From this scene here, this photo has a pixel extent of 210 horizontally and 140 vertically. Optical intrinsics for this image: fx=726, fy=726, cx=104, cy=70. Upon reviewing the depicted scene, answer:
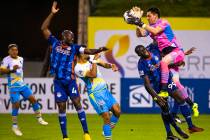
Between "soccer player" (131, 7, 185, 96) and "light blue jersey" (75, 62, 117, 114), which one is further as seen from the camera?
"light blue jersey" (75, 62, 117, 114)

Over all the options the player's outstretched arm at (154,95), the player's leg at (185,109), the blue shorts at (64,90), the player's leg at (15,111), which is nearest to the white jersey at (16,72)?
the player's leg at (15,111)

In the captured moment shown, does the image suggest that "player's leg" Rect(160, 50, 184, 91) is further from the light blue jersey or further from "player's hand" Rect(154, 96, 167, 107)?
the light blue jersey

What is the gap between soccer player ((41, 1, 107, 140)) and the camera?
16.0m

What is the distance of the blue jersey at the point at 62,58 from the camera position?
16.0m

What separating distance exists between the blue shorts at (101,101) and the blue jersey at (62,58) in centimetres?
97

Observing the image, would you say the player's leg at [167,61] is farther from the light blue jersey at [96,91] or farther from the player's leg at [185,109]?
the light blue jersey at [96,91]

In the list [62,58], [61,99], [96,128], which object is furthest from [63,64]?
[96,128]

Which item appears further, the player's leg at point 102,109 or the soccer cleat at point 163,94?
the player's leg at point 102,109

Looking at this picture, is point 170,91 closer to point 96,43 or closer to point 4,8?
point 96,43

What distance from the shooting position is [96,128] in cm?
1980

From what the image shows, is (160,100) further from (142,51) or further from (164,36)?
(164,36)

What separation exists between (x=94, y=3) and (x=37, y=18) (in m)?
4.94

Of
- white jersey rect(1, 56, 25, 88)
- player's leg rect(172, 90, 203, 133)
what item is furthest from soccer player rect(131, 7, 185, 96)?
white jersey rect(1, 56, 25, 88)

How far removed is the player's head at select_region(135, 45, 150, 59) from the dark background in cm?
1611
